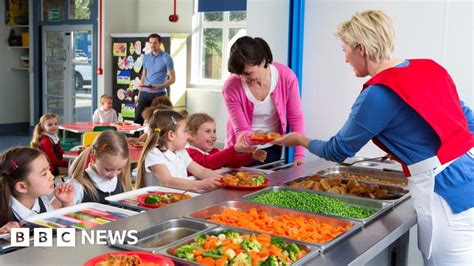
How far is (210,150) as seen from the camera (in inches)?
132

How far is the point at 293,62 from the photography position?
3686 millimetres

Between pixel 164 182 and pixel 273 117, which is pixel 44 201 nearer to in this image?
pixel 164 182

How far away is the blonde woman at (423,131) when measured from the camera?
1.73 m

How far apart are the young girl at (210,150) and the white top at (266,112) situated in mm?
146

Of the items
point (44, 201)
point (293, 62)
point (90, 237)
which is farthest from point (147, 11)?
point (90, 237)

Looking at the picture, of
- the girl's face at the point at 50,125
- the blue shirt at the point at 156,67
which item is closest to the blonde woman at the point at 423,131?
the girl's face at the point at 50,125

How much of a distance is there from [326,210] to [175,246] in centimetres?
66

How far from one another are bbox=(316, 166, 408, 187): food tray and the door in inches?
273

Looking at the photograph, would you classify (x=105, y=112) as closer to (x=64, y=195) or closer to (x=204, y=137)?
(x=204, y=137)

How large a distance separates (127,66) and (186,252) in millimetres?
7317

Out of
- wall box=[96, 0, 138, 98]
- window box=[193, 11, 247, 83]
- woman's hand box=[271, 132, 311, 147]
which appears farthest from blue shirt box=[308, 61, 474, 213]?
wall box=[96, 0, 138, 98]

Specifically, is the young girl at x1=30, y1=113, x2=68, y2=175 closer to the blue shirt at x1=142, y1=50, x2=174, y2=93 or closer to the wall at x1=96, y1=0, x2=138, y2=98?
the blue shirt at x1=142, y1=50, x2=174, y2=93

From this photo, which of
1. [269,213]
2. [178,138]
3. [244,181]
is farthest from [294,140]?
[178,138]

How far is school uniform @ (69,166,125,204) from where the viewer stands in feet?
7.57
